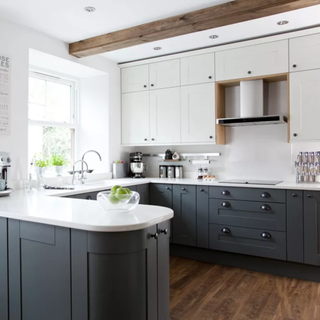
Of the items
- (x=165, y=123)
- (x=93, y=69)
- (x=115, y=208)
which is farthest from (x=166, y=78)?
(x=115, y=208)

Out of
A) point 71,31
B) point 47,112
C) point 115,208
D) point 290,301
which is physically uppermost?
point 71,31

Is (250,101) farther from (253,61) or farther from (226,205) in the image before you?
(226,205)

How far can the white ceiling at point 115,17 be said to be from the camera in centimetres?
278

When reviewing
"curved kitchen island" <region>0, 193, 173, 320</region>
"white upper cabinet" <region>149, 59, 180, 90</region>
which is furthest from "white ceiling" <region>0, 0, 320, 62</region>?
"curved kitchen island" <region>0, 193, 173, 320</region>

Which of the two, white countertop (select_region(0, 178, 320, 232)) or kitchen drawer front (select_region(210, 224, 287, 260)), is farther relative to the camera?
kitchen drawer front (select_region(210, 224, 287, 260))

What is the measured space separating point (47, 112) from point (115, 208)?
8.74 feet

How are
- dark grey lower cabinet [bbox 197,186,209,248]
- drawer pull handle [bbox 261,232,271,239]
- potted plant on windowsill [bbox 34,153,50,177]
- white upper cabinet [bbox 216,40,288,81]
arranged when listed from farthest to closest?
1. dark grey lower cabinet [bbox 197,186,209,248]
2. white upper cabinet [bbox 216,40,288,81]
3. drawer pull handle [bbox 261,232,271,239]
4. potted plant on windowsill [bbox 34,153,50,177]

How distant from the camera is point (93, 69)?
4156 millimetres

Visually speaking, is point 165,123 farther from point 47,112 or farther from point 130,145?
point 47,112

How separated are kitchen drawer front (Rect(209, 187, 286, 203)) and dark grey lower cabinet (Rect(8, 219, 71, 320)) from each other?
85.1 inches

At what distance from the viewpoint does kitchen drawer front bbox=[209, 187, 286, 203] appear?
3256 mm

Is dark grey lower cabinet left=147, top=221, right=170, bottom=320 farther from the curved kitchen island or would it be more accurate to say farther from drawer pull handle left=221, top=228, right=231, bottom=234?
drawer pull handle left=221, top=228, right=231, bottom=234

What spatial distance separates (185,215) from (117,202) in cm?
213

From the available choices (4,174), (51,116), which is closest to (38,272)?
(4,174)
